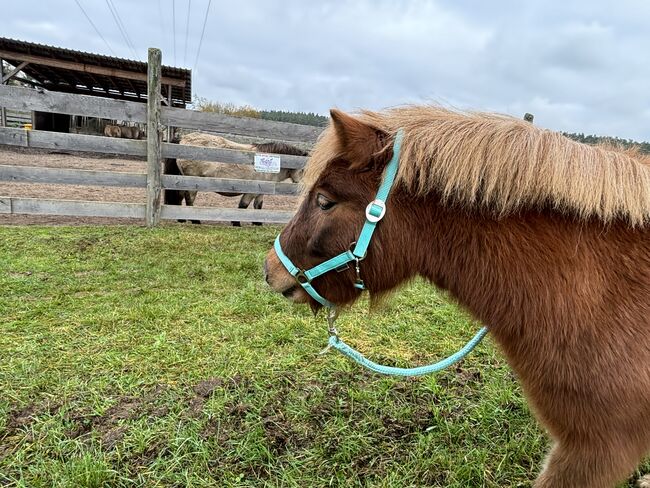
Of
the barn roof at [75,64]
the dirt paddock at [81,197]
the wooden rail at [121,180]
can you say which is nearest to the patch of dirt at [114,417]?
the wooden rail at [121,180]

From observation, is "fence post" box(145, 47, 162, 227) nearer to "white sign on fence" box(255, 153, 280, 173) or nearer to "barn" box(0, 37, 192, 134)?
"white sign on fence" box(255, 153, 280, 173)

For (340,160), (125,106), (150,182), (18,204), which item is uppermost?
(125,106)

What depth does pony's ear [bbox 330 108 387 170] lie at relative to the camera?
145 cm

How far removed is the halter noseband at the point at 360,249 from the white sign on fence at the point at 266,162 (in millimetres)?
5927

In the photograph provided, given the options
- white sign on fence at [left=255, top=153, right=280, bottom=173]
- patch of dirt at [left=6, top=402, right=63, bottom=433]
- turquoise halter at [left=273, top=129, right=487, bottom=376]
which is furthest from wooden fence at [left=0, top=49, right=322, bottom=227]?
turquoise halter at [left=273, top=129, right=487, bottom=376]

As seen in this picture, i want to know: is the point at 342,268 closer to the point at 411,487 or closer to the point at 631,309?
the point at 631,309

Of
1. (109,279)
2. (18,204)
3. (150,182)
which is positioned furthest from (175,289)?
(18,204)

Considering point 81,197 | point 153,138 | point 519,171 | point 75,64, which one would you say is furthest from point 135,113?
point 75,64

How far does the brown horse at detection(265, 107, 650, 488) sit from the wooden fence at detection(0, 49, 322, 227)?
5.85m

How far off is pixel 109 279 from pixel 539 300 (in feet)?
14.0

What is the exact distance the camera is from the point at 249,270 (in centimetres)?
497

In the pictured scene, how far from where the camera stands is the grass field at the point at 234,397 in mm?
1977

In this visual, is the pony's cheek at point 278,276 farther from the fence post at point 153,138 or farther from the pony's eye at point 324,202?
the fence post at point 153,138

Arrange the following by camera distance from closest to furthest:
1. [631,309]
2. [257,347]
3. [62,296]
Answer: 1. [631,309]
2. [257,347]
3. [62,296]
